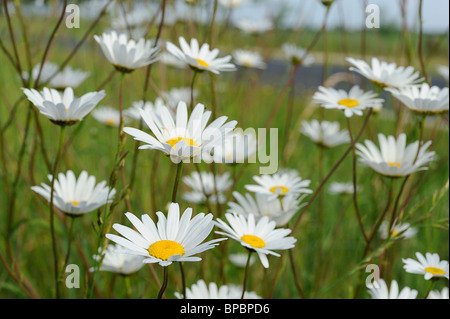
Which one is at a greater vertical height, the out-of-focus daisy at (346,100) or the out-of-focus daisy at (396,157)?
the out-of-focus daisy at (346,100)

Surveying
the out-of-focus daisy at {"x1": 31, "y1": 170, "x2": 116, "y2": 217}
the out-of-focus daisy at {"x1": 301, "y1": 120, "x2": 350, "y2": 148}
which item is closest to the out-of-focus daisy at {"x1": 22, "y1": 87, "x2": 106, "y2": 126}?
the out-of-focus daisy at {"x1": 31, "y1": 170, "x2": 116, "y2": 217}

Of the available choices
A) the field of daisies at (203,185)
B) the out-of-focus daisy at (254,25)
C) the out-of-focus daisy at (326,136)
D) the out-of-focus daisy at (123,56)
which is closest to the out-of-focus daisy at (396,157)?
the field of daisies at (203,185)

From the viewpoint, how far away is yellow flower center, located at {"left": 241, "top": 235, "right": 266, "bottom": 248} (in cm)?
54

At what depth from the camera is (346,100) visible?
0.73 meters

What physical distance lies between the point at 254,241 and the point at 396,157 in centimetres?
32

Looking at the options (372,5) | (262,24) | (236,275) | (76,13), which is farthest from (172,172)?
(262,24)

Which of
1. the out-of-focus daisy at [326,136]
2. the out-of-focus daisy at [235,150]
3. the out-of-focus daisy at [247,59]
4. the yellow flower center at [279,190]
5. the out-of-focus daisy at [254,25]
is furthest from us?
the out-of-focus daisy at [254,25]

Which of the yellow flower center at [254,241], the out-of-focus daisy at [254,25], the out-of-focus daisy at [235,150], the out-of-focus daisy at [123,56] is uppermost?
the out-of-focus daisy at [254,25]

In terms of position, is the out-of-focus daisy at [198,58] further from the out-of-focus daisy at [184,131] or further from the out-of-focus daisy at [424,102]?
the out-of-focus daisy at [424,102]

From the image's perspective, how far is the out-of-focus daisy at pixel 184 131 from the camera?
19.1 inches

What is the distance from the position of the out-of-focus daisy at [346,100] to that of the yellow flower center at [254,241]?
226mm

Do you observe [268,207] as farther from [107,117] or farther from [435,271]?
[107,117]

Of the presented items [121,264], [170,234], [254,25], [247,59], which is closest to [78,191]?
[121,264]
